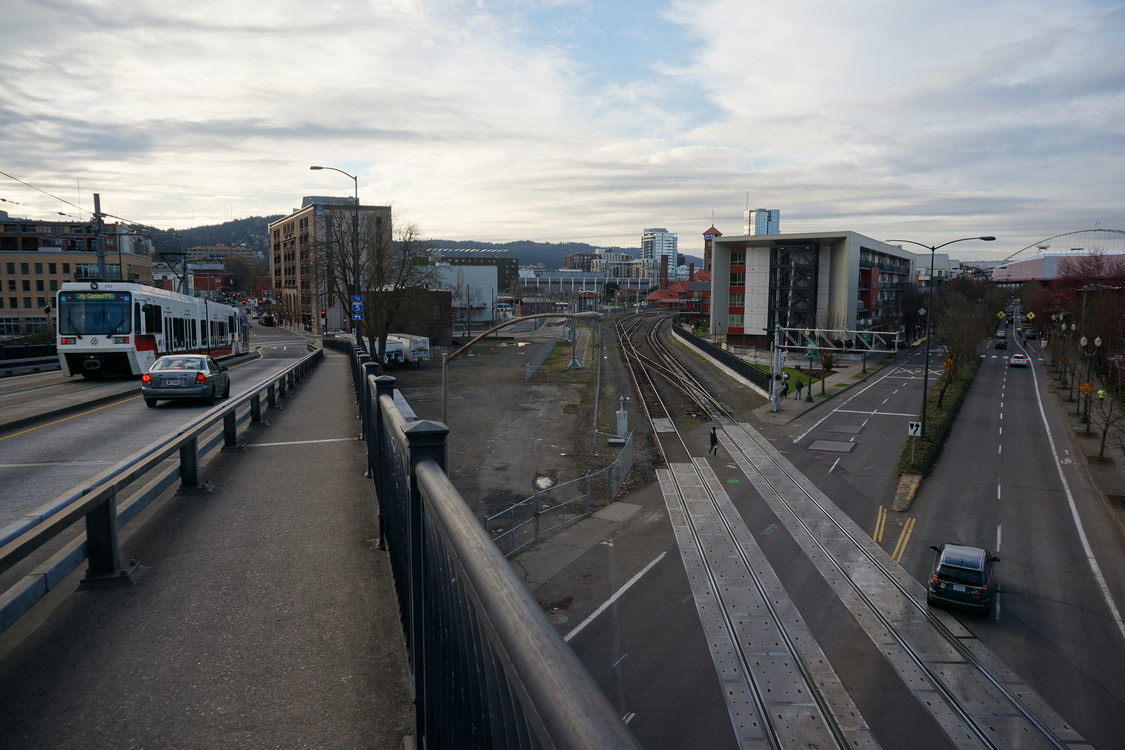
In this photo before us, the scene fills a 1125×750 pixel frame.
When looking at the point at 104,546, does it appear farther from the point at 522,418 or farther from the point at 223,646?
the point at 522,418

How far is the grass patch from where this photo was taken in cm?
3522

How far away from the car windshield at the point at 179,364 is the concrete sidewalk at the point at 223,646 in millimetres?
12067

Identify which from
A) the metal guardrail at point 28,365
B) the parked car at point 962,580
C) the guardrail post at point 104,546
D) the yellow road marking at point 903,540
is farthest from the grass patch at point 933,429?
the metal guardrail at point 28,365

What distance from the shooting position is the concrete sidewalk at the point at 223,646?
11.9 ft

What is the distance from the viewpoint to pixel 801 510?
95.2 ft

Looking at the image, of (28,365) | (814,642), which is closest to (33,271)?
(28,365)

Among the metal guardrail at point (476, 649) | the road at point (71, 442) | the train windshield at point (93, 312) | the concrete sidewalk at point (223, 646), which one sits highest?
the train windshield at point (93, 312)

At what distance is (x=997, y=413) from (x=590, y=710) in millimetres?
57925

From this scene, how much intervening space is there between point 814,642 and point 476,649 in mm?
18558

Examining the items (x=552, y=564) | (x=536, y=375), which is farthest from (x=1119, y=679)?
(x=536, y=375)

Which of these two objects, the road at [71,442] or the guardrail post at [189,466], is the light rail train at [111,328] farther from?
the guardrail post at [189,466]

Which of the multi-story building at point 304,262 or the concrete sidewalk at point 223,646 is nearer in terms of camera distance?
the concrete sidewalk at point 223,646

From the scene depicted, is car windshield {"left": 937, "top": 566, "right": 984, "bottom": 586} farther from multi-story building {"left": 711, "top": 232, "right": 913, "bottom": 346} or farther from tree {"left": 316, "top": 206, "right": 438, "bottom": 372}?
multi-story building {"left": 711, "top": 232, "right": 913, "bottom": 346}

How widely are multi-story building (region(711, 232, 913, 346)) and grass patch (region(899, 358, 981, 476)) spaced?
65.3 ft
